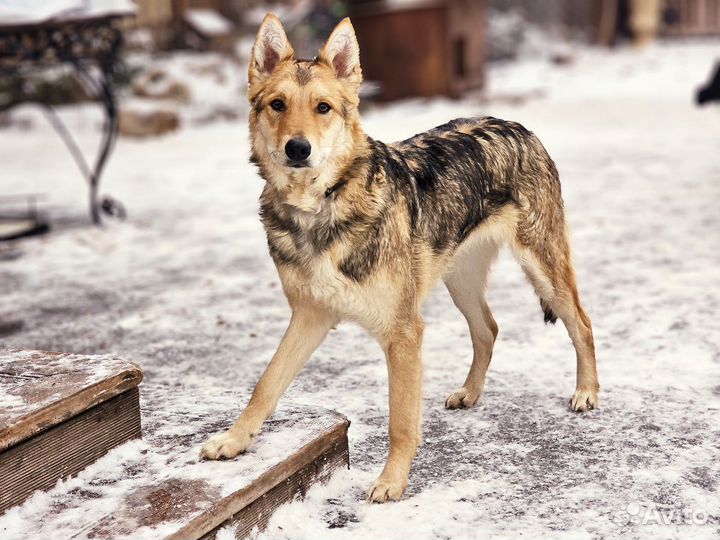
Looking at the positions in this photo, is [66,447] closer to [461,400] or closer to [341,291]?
[341,291]

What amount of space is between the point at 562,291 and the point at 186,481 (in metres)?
1.89

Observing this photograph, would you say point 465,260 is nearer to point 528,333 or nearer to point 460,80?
point 528,333

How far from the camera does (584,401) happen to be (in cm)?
405

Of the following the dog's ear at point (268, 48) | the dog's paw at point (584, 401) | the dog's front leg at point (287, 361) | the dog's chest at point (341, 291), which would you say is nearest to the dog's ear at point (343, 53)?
the dog's ear at point (268, 48)

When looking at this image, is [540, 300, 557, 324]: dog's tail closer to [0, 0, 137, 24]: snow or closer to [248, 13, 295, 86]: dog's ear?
[248, 13, 295, 86]: dog's ear

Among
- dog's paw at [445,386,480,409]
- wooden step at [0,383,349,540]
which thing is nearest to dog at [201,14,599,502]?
wooden step at [0,383,349,540]

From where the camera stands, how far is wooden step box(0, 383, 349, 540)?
276 cm

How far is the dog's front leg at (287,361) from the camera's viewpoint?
3352mm

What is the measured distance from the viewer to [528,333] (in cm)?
520

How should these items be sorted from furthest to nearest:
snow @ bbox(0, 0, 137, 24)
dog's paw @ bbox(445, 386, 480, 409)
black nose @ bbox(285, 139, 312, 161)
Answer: snow @ bbox(0, 0, 137, 24), dog's paw @ bbox(445, 386, 480, 409), black nose @ bbox(285, 139, 312, 161)

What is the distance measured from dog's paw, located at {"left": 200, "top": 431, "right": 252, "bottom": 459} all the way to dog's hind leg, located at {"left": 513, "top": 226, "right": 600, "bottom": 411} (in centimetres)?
148

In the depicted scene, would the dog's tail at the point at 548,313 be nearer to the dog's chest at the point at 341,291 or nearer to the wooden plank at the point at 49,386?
the dog's chest at the point at 341,291

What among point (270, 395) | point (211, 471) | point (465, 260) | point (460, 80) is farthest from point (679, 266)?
point (460, 80)

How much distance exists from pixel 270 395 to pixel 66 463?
0.76m
